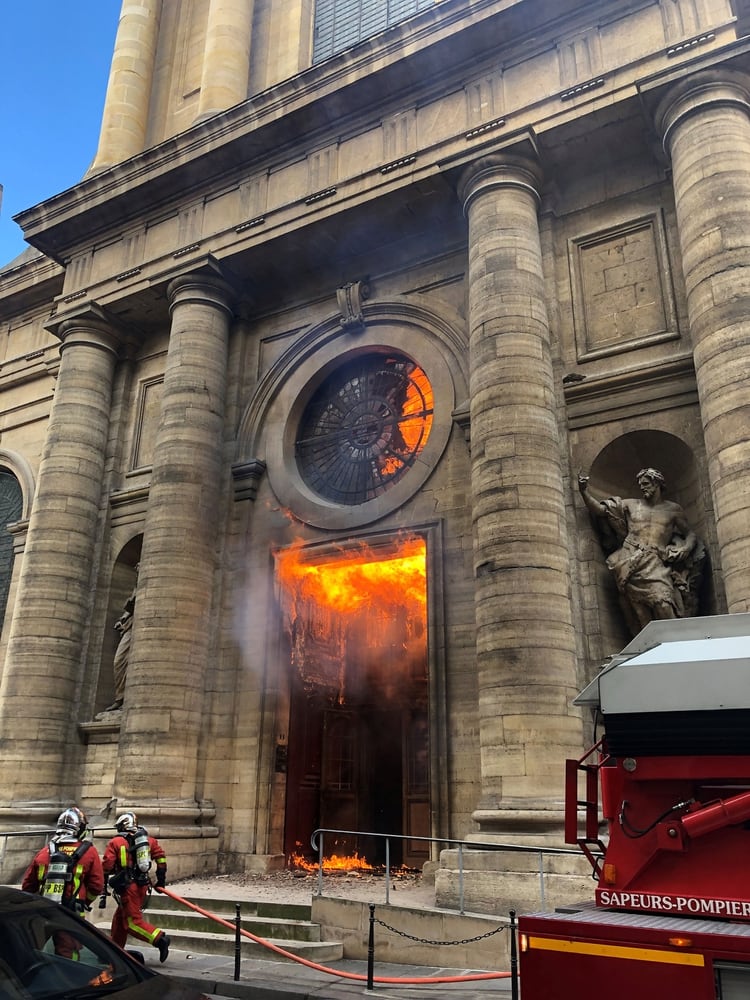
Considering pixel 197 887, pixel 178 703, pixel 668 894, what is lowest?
pixel 197 887

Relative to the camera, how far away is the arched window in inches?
780

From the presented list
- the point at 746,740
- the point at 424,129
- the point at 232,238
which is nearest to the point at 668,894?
the point at 746,740

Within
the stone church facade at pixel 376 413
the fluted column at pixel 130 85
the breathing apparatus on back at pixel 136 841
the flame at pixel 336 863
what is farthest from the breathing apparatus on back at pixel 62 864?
the fluted column at pixel 130 85

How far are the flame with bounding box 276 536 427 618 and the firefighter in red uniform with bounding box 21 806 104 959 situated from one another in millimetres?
7341

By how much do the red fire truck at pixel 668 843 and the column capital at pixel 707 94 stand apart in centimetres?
948

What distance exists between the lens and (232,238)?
16.3m

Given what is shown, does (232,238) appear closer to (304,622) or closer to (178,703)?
(304,622)

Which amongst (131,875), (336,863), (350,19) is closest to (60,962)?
(131,875)

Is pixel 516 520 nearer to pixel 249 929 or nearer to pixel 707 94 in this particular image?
pixel 249 929

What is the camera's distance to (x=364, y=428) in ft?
51.4

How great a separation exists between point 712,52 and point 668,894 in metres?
11.6

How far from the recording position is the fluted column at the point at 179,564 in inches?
533

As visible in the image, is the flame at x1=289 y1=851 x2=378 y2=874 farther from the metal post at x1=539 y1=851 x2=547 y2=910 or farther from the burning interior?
the metal post at x1=539 y1=851 x2=547 y2=910

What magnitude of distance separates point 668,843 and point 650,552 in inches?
267
